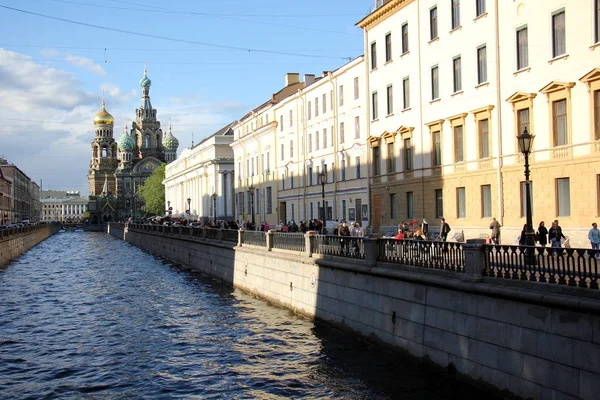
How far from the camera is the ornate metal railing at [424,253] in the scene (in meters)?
17.4

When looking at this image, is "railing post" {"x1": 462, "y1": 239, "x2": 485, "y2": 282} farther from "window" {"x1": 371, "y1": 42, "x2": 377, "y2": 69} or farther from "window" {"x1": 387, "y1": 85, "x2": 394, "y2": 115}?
"window" {"x1": 371, "y1": 42, "x2": 377, "y2": 69}

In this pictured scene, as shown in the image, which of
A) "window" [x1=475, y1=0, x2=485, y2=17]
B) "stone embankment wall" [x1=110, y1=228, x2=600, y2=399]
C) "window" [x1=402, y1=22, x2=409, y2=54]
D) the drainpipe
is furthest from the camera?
"window" [x1=402, y1=22, x2=409, y2=54]

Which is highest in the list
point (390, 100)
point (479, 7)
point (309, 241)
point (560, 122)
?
point (479, 7)

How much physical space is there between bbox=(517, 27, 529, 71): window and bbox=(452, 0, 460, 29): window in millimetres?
5018

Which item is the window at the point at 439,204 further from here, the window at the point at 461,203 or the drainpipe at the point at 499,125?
the drainpipe at the point at 499,125

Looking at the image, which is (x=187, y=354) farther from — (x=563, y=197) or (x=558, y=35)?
(x=558, y=35)

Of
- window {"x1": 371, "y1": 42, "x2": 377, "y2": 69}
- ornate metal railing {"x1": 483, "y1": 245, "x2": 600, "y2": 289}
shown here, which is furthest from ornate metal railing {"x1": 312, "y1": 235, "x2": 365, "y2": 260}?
window {"x1": 371, "y1": 42, "x2": 377, "y2": 69}

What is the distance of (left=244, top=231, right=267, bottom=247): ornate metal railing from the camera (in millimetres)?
34581

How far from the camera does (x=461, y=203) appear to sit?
3488 centimetres

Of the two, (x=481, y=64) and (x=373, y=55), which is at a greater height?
(x=373, y=55)

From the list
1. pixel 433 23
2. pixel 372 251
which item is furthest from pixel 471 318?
pixel 433 23

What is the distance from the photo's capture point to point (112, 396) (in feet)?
56.5

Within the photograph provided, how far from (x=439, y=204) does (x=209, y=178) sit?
7066 cm

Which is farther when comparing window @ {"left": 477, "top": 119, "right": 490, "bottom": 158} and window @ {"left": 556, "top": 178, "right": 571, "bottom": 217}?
window @ {"left": 477, "top": 119, "right": 490, "bottom": 158}
